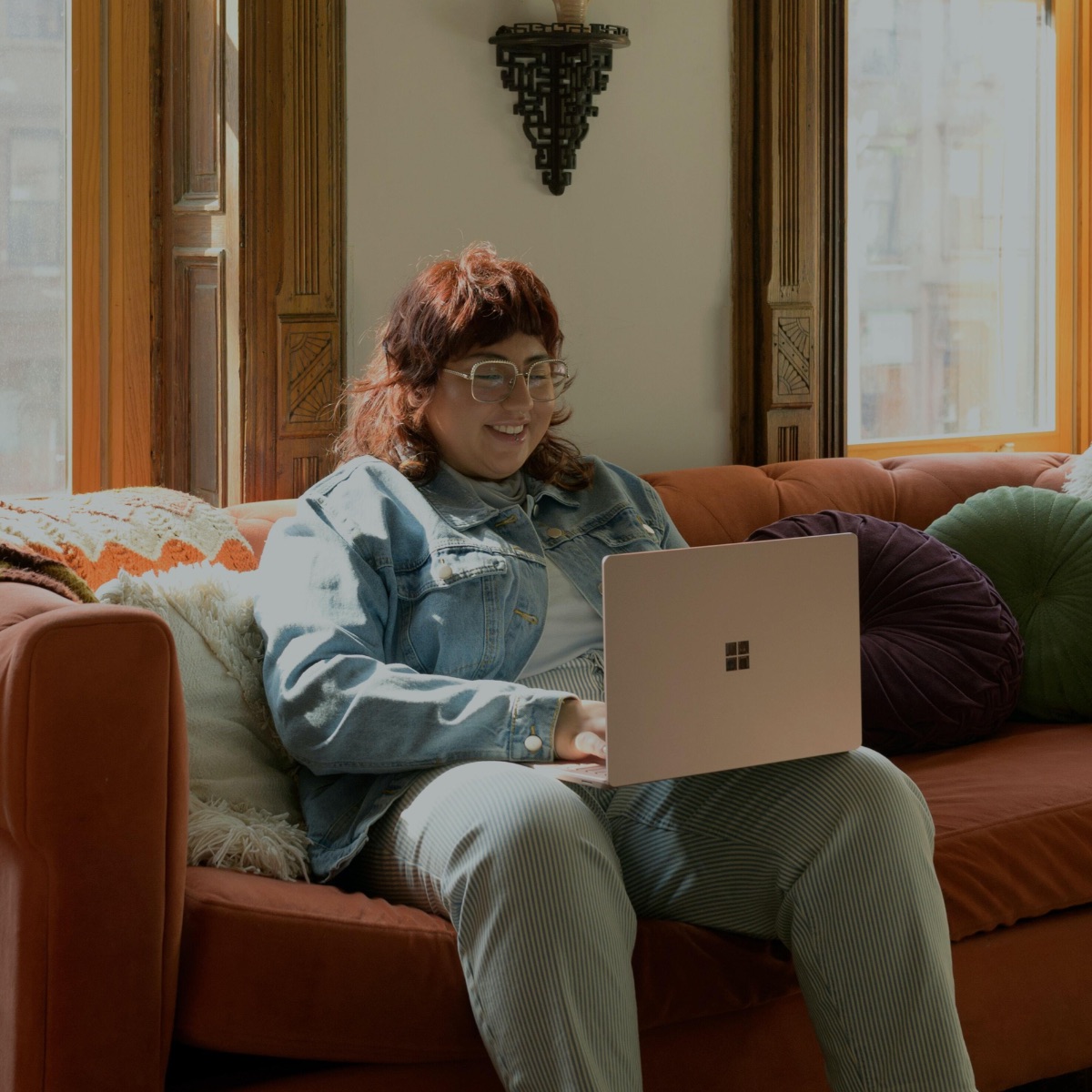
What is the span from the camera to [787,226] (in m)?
2.84

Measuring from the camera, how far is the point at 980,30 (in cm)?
337

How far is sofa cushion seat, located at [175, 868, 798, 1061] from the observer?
132 cm

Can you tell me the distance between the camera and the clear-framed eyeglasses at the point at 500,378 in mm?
1778

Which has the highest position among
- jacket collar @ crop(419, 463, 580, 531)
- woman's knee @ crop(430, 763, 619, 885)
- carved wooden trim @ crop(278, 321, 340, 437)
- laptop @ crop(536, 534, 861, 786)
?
carved wooden trim @ crop(278, 321, 340, 437)

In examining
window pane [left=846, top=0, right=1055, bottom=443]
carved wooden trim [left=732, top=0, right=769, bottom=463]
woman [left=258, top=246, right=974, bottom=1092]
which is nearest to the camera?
woman [left=258, top=246, right=974, bottom=1092]

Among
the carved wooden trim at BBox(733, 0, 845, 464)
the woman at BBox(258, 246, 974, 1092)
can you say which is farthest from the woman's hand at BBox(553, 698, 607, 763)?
the carved wooden trim at BBox(733, 0, 845, 464)

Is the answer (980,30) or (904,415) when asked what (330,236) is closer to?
(904,415)

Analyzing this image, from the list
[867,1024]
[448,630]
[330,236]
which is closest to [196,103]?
[330,236]

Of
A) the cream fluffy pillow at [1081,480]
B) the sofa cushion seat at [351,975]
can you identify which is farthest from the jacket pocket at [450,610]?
the cream fluffy pillow at [1081,480]

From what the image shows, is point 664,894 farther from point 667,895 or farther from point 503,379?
point 503,379

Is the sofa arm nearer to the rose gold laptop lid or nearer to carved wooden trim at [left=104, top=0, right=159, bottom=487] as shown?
the rose gold laptop lid

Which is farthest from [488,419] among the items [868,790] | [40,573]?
[868,790]

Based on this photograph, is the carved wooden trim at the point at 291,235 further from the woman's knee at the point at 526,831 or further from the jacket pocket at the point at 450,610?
the woman's knee at the point at 526,831

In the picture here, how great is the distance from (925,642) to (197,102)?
1.49 meters
